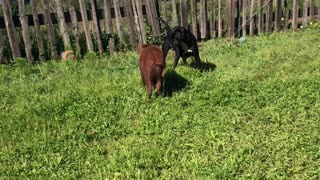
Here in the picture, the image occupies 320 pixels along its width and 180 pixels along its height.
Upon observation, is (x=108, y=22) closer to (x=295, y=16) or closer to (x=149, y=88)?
(x=149, y=88)

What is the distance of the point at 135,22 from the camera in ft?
26.4

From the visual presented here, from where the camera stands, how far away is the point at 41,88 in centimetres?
596

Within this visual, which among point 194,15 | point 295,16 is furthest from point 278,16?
point 194,15

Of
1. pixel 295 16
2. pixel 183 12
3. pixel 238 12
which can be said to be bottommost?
pixel 295 16

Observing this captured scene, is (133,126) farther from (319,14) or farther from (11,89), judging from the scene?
(319,14)

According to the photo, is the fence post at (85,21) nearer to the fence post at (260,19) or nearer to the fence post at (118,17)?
the fence post at (118,17)

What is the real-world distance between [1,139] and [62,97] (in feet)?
3.69

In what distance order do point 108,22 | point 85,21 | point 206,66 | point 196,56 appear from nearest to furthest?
point 196,56 → point 206,66 → point 85,21 → point 108,22

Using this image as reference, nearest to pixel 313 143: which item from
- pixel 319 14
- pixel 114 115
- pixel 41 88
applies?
pixel 114 115

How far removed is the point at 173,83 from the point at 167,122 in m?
1.18

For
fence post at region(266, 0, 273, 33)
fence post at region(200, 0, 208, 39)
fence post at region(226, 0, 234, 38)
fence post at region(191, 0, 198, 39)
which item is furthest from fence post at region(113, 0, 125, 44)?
fence post at region(266, 0, 273, 33)

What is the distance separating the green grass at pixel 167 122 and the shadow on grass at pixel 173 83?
0.09ft

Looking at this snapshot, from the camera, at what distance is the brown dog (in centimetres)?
512

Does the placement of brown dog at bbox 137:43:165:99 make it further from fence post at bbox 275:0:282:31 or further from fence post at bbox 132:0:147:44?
fence post at bbox 275:0:282:31
